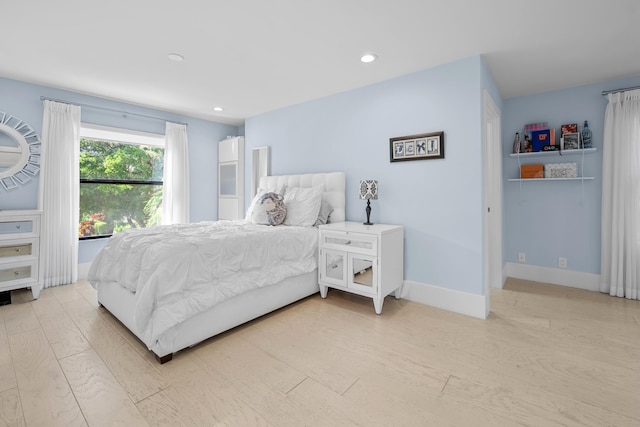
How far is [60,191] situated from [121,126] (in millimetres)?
1160

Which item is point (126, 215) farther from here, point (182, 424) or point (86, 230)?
point (182, 424)

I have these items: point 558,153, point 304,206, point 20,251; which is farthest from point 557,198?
point 20,251

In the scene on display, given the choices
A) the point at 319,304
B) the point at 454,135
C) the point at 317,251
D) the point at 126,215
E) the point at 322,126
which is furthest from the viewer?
the point at 126,215

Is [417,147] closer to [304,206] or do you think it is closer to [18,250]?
[304,206]

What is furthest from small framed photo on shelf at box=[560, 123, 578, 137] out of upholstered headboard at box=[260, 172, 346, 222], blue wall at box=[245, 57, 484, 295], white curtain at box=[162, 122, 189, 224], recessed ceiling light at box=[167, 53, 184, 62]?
white curtain at box=[162, 122, 189, 224]

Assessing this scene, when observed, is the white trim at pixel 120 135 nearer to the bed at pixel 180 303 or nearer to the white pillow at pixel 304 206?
the bed at pixel 180 303

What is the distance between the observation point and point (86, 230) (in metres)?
3.90

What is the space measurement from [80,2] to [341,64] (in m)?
2.00

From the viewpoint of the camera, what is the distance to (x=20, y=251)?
3.07 meters

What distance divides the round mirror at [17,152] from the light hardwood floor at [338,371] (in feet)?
5.09

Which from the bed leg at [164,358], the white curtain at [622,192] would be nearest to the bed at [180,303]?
the bed leg at [164,358]

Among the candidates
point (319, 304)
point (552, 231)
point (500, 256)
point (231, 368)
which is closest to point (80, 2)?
point (231, 368)

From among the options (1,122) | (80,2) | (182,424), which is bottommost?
(182,424)

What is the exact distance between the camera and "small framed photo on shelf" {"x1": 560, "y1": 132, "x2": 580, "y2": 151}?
10.7ft
